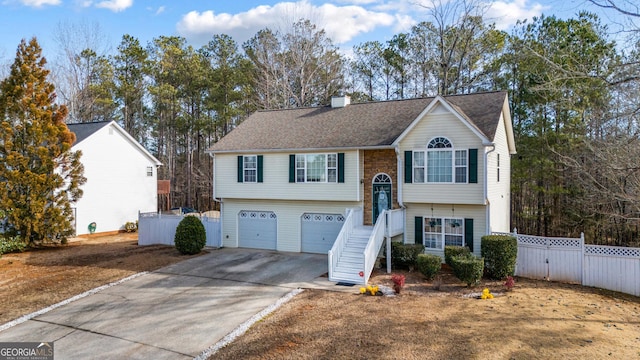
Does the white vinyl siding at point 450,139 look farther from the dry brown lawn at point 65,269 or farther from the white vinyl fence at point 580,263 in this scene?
the dry brown lawn at point 65,269

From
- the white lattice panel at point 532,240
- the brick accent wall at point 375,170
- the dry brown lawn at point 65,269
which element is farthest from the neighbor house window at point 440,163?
the dry brown lawn at point 65,269

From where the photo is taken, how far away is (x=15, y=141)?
19.3 m

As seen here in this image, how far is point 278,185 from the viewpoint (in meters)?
18.3

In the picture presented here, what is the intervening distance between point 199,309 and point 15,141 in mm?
15437

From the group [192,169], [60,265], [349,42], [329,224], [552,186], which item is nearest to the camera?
[60,265]

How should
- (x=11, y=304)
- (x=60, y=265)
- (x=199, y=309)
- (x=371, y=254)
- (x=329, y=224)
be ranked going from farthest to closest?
(x=329, y=224) → (x=60, y=265) → (x=371, y=254) → (x=11, y=304) → (x=199, y=309)

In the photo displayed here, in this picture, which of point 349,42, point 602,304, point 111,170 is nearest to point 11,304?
point 111,170

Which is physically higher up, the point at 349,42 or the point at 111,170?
the point at 349,42

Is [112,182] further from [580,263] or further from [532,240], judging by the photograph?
[580,263]

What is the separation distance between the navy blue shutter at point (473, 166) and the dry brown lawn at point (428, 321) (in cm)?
369

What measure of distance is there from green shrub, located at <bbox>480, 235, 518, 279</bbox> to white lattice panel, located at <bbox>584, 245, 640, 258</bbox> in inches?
95.7

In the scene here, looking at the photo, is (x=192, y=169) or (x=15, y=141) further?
(x=192, y=169)

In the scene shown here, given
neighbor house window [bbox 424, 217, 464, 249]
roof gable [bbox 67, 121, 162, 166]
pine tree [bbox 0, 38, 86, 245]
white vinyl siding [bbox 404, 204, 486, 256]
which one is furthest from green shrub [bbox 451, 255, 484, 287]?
roof gable [bbox 67, 121, 162, 166]

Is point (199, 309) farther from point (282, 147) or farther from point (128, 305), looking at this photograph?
point (282, 147)
